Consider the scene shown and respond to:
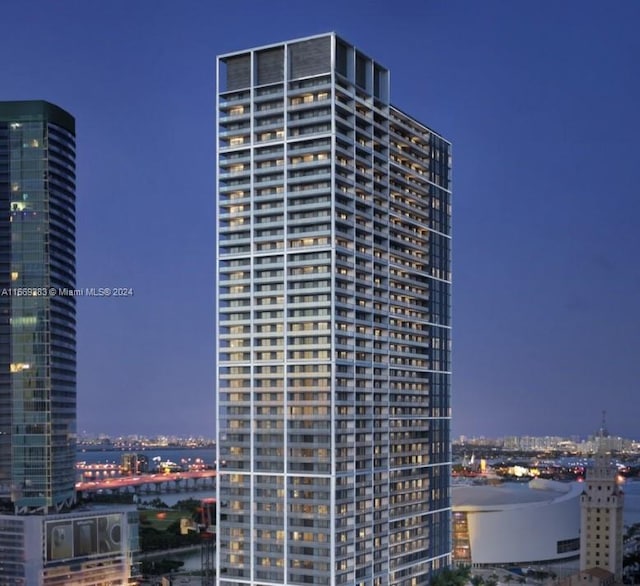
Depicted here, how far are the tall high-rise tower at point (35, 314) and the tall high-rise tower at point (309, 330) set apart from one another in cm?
5267

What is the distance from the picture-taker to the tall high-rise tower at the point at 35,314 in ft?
436

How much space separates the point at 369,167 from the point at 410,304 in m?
16.1

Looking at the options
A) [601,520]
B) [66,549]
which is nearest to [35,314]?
[66,549]

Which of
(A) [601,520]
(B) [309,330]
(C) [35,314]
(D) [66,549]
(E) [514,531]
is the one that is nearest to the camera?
(B) [309,330]

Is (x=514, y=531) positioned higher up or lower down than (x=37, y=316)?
lower down

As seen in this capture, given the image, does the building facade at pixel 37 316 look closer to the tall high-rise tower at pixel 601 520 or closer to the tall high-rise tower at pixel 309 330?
the tall high-rise tower at pixel 309 330

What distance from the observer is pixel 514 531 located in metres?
140

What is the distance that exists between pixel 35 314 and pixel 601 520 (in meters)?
81.9

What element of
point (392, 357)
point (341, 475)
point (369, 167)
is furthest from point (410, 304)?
point (341, 475)

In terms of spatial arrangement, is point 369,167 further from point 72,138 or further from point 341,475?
point 72,138

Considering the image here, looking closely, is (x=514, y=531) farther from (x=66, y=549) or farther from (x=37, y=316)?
(x=37, y=316)

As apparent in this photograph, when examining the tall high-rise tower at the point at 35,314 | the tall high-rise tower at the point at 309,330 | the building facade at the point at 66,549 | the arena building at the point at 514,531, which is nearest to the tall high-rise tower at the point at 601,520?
the arena building at the point at 514,531

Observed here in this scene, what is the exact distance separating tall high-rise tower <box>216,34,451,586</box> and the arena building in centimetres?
4397

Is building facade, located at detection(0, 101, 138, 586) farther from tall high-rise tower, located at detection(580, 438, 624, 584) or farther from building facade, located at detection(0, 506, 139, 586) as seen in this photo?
tall high-rise tower, located at detection(580, 438, 624, 584)
